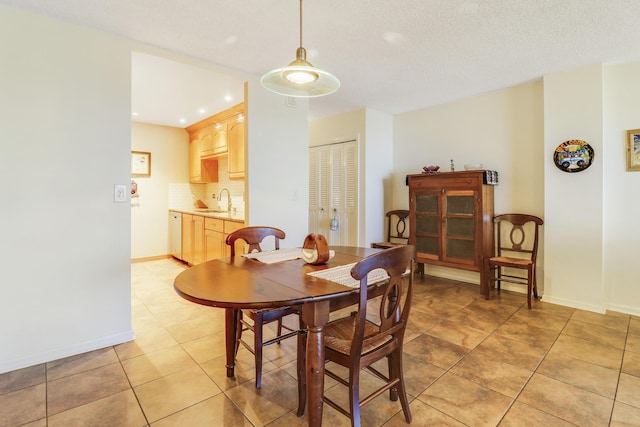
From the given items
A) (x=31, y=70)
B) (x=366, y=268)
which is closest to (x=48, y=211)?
(x=31, y=70)

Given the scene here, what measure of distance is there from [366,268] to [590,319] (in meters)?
2.89

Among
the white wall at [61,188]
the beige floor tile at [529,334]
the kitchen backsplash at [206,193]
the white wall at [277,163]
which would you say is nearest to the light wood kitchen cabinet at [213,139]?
the kitchen backsplash at [206,193]

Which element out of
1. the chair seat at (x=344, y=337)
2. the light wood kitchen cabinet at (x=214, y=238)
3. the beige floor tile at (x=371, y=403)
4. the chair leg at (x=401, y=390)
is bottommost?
the beige floor tile at (x=371, y=403)

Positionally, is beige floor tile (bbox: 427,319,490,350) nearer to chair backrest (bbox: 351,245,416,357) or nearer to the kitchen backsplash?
chair backrest (bbox: 351,245,416,357)

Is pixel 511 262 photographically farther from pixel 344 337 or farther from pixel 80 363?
pixel 80 363

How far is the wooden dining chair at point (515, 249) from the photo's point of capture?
130 inches

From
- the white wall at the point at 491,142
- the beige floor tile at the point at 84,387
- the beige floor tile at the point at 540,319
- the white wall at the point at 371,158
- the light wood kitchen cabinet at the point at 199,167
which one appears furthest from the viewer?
the light wood kitchen cabinet at the point at 199,167

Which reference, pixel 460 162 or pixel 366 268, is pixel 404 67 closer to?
pixel 460 162

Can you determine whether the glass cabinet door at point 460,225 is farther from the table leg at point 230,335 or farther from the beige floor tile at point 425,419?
the table leg at point 230,335

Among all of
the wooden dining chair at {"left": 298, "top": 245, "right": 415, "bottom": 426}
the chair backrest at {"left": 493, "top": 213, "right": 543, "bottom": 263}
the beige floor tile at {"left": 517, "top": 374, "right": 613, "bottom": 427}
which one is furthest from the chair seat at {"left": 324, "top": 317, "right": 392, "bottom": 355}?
the chair backrest at {"left": 493, "top": 213, "right": 543, "bottom": 263}

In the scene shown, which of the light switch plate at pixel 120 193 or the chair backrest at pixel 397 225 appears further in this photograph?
the chair backrest at pixel 397 225

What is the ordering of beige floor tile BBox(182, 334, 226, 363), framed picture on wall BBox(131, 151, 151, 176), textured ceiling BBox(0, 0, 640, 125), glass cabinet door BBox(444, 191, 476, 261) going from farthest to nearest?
framed picture on wall BBox(131, 151, 151, 176) → glass cabinet door BBox(444, 191, 476, 261) → beige floor tile BBox(182, 334, 226, 363) → textured ceiling BBox(0, 0, 640, 125)

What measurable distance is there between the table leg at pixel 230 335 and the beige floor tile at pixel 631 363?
2.47 metres

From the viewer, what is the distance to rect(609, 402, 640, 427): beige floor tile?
1548 mm
